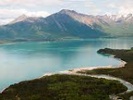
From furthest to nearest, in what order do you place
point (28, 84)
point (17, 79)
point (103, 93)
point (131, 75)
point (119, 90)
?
point (17, 79) < point (131, 75) < point (28, 84) < point (119, 90) < point (103, 93)

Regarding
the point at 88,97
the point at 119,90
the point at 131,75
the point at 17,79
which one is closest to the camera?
the point at 88,97

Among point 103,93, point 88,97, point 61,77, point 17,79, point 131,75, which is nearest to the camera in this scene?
point 88,97

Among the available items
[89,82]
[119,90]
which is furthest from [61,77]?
[119,90]

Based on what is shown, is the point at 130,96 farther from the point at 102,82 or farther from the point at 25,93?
the point at 25,93

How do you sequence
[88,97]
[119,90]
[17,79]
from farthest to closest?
[17,79] < [119,90] < [88,97]

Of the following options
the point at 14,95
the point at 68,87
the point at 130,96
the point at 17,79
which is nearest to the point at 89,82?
the point at 68,87

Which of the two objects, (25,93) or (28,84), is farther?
(28,84)

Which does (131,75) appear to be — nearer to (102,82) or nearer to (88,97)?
(102,82)
